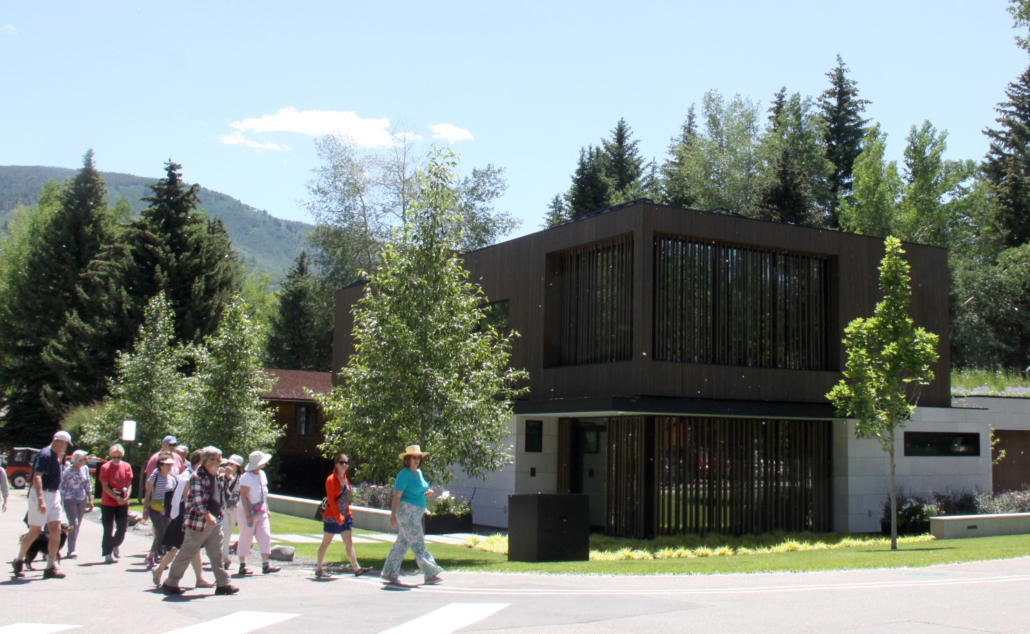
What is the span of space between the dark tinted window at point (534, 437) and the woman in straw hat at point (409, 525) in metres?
10.2

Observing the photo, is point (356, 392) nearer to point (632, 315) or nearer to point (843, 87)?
point (632, 315)

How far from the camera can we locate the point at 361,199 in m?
46.0

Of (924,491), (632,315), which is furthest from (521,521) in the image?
(924,491)

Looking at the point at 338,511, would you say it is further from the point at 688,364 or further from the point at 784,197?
the point at 784,197

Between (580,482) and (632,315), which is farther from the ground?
(632,315)

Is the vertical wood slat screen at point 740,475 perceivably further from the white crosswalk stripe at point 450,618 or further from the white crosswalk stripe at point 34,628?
the white crosswalk stripe at point 34,628

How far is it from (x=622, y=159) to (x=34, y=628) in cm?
5688

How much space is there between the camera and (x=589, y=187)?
193ft

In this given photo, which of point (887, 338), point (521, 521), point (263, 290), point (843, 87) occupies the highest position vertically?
point (843, 87)

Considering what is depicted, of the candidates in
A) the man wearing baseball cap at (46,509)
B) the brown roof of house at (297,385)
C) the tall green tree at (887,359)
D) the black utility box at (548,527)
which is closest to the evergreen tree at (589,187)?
the brown roof of house at (297,385)

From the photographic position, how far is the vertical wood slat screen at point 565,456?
21531mm

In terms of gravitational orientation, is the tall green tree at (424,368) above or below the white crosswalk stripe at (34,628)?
above

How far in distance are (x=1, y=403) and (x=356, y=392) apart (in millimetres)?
43482

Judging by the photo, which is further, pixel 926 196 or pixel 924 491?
pixel 926 196
